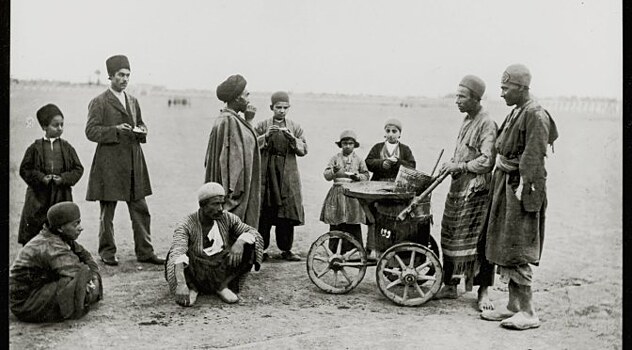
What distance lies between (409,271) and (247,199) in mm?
1692

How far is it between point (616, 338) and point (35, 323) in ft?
14.0

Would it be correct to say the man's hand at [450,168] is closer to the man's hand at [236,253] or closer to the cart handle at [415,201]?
the cart handle at [415,201]

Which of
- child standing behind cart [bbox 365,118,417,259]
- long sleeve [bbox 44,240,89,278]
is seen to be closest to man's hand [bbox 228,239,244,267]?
long sleeve [bbox 44,240,89,278]

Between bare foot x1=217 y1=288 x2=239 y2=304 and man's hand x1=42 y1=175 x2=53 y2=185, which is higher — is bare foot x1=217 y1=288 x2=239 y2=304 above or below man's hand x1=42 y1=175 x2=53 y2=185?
below

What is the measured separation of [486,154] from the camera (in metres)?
5.13

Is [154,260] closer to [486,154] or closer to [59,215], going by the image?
[59,215]

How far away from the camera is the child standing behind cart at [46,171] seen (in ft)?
18.4

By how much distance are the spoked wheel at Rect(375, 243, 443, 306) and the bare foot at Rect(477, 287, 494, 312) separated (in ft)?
1.23

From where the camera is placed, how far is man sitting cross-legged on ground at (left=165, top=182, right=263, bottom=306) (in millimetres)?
5270

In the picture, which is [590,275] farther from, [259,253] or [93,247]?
[93,247]

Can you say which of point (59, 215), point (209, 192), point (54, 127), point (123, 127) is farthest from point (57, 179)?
point (209, 192)

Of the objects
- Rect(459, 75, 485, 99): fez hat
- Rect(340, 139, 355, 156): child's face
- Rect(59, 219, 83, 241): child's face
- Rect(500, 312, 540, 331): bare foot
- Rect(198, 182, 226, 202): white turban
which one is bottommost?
Rect(500, 312, 540, 331): bare foot

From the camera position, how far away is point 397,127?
20.5ft

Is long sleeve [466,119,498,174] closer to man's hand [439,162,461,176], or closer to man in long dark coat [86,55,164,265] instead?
man's hand [439,162,461,176]
